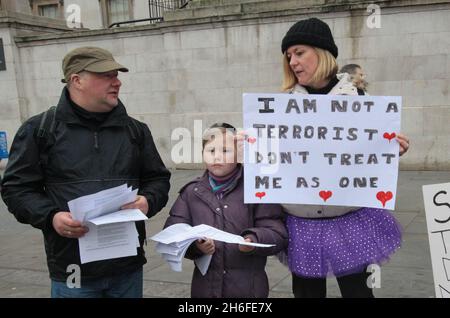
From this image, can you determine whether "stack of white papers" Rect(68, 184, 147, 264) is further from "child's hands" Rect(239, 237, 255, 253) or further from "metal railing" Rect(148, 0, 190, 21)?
"metal railing" Rect(148, 0, 190, 21)

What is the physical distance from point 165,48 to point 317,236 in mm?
9655

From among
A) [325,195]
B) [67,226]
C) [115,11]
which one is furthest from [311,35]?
[115,11]

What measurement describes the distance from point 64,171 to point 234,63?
8.95 metres

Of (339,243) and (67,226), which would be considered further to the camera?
(339,243)

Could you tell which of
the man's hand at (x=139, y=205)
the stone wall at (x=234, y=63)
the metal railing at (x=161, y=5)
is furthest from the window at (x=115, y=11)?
the man's hand at (x=139, y=205)

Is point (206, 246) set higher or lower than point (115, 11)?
lower

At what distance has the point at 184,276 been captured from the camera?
15.4 ft

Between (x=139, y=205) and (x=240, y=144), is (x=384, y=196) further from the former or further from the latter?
(x=139, y=205)

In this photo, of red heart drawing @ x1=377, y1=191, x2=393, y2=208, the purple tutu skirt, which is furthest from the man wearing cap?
red heart drawing @ x1=377, y1=191, x2=393, y2=208

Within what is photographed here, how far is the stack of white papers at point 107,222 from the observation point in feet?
7.32

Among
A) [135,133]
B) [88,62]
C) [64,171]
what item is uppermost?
[88,62]

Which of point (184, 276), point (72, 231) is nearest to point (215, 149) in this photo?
point (72, 231)

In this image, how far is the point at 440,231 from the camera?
2717 millimetres
